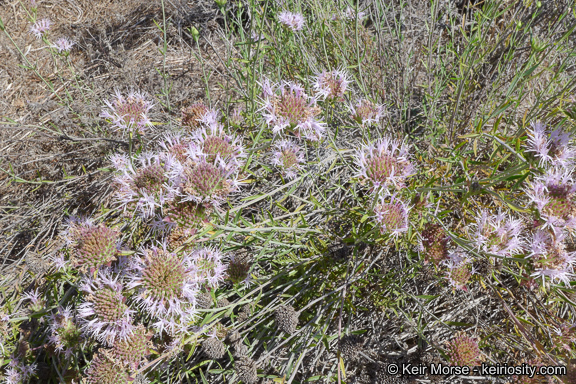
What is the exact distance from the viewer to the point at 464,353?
2174 millimetres

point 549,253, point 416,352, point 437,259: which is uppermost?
point 549,253

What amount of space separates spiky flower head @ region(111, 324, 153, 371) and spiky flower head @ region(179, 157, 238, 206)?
923 mm

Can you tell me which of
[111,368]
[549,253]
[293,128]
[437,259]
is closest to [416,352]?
[437,259]

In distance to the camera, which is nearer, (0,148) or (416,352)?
(416,352)

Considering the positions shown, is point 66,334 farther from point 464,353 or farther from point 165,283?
point 464,353

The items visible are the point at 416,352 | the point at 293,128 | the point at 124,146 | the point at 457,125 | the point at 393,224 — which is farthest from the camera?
the point at 124,146

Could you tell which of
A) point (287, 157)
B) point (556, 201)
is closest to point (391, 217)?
point (556, 201)

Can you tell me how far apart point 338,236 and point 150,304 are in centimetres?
153

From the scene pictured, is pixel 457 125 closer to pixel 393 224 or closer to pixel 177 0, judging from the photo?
pixel 393 224

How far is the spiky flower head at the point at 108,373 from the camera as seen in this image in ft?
6.87

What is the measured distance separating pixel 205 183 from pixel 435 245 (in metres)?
1.50

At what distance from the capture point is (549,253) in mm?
1919

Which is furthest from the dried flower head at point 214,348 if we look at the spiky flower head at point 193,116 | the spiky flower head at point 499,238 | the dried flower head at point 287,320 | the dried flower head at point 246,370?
the spiky flower head at point 499,238

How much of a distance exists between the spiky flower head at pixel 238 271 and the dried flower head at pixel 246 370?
52 cm
